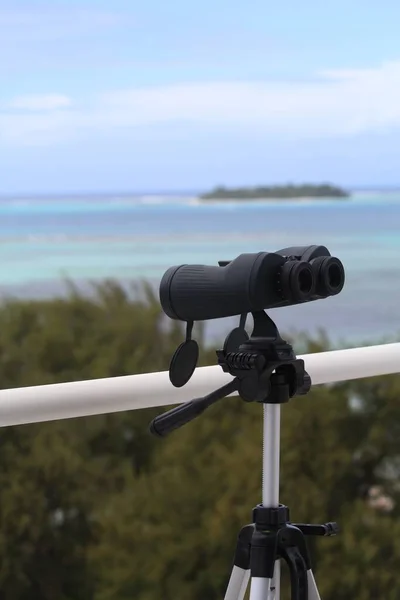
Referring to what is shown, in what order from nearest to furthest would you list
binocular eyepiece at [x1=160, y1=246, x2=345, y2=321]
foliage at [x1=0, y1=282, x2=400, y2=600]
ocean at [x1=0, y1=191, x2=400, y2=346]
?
binocular eyepiece at [x1=160, y1=246, x2=345, y2=321] < foliage at [x1=0, y1=282, x2=400, y2=600] < ocean at [x1=0, y1=191, x2=400, y2=346]

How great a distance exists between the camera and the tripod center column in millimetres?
1550

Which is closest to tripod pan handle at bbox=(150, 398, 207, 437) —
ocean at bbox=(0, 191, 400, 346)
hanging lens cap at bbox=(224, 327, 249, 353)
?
hanging lens cap at bbox=(224, 327, 249, 353)

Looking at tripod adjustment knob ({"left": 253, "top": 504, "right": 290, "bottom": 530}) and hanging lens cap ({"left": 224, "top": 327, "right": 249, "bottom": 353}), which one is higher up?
hanging lens cap ({"left": 224, "top": 327, "right": 249, "bottom": 353})

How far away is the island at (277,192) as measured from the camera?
10453 mm

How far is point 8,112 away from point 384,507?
9.43 metres

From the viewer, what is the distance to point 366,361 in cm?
201

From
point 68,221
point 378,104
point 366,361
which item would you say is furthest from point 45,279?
point 366,361

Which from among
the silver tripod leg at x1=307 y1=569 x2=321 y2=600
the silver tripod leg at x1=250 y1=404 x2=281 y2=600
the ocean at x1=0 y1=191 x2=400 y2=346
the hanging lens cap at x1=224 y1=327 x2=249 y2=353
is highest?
the ocean at x1=0 y1=191 x2=400 y2=346

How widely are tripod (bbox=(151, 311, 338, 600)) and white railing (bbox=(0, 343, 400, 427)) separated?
0.28 m

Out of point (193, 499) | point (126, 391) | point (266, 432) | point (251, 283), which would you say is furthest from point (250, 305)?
point (193, 499)

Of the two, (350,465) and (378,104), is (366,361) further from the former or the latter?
(378,104)

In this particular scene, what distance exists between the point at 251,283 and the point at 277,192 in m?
10.6

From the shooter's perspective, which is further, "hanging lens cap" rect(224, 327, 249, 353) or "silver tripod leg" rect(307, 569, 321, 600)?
"silver tripod leg" rect(307, 569, 321, 600)

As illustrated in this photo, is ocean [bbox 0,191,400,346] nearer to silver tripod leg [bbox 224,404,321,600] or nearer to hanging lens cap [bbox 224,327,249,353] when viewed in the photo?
silver tripod leg [bbox 224,404,321,600]
